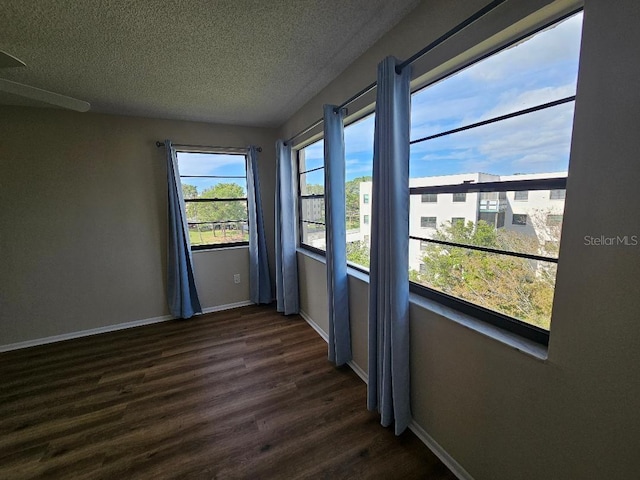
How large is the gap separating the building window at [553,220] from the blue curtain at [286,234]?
8.33ft

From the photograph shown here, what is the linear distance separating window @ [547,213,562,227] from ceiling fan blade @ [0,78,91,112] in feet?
7.98

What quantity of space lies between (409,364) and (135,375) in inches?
90.2

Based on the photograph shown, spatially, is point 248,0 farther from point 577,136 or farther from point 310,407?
point 310,407

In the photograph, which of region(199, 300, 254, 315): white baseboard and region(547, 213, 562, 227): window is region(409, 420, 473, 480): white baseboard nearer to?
region(547, 213, 562, 227): window

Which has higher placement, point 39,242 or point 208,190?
point 208,190

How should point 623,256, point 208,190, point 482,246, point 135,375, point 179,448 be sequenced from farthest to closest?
point 208,190 < point 135,375 < point 179,448 < point 482,246 < point 623,256

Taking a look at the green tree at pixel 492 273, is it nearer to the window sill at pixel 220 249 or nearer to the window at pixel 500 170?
the window at pixel 500 170

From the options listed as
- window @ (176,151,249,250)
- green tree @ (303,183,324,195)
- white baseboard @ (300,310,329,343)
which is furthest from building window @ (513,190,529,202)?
window @ (176,151,249,250)

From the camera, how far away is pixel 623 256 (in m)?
0.79

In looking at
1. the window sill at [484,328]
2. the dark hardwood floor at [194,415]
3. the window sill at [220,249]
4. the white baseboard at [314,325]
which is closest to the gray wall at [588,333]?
the window sill at [484,328]

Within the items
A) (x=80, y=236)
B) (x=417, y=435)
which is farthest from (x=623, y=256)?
(x=80, y=236)

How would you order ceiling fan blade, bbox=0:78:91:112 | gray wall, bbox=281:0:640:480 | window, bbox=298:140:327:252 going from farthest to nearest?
window, bbox=298:140:327:252 → ceiling fan blade, bbox=0:78:91:112 → gray wall, bbox=281:0:640:480

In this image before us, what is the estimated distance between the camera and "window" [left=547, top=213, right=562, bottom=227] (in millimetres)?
1005

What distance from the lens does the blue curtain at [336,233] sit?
206 cm
